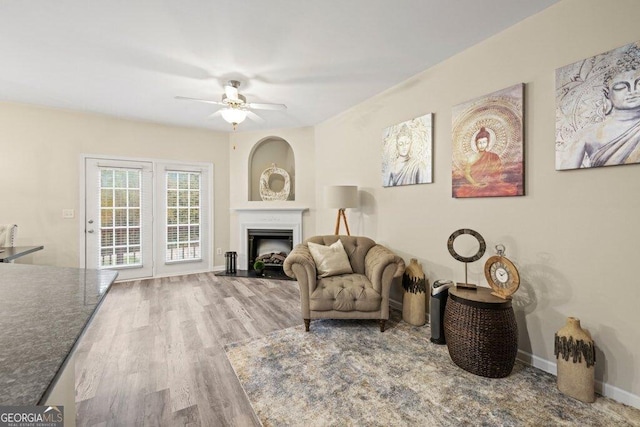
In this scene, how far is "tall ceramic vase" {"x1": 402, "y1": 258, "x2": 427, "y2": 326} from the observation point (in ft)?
9.36

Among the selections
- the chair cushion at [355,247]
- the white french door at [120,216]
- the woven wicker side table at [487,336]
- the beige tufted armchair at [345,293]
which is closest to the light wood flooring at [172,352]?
the beige tufted armchair at [345,293]

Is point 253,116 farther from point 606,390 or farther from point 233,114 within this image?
point 606,390

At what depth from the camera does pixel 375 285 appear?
2.72m

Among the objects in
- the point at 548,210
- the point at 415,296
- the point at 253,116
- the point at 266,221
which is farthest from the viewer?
the point at 266,221

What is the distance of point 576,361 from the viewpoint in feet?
5.80

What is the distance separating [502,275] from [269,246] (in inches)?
155

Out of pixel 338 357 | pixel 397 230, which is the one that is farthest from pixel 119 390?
pixel 397 230

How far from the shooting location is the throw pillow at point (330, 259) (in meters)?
3.02

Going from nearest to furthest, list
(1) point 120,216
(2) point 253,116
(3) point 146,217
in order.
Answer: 1. (2) point 253,116
2. (1) point 120,216
3. (3) point 146,217

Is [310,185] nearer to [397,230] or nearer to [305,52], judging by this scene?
[397,230]

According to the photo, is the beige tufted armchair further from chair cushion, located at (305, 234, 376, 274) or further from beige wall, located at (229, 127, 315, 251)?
beige wall, located at (229, 127, 315, 251)

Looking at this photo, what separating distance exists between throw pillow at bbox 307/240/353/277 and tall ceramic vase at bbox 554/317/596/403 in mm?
1835

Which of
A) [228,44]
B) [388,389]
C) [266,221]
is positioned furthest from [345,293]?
[266,221]

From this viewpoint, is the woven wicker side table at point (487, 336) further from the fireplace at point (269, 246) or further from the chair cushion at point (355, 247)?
the fireplace at point (269, 246)
